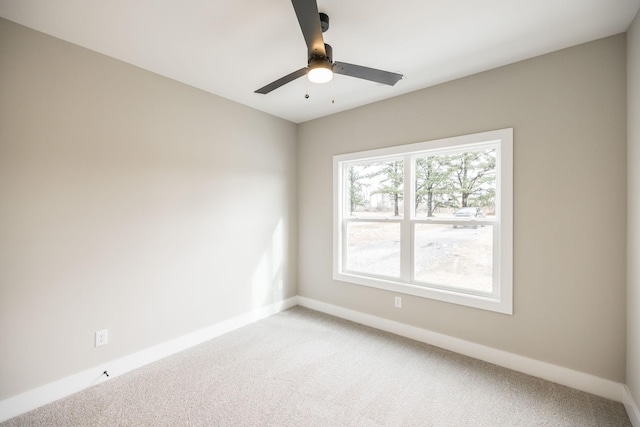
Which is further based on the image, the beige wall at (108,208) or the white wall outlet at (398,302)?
the white wall outlet at (398,302)

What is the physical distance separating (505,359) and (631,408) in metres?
0.75

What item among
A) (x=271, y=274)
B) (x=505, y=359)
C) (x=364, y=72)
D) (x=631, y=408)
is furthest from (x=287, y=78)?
Result: (x=631, y=408)

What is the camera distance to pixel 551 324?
2.30 metres

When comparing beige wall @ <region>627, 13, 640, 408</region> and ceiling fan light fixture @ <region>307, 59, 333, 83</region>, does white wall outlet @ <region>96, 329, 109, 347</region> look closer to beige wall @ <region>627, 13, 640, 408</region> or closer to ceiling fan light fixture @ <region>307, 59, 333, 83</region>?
ceiling fan light fixture @ <region>307, 59, 333, 83</region>

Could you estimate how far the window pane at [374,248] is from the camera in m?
3.33

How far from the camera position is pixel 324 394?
2.15 meters

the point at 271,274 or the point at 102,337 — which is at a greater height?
Result: the point at 271,274

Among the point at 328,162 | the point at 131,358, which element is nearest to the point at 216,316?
the point at 131,358

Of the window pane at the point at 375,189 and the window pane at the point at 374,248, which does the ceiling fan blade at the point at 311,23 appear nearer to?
the window pane at the point at 375,189

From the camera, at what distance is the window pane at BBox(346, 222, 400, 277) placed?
333cm

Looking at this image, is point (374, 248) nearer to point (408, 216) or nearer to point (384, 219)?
point (384, 219)

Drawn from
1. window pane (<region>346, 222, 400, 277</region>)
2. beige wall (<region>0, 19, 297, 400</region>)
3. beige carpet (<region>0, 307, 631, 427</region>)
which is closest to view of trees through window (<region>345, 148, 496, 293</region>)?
window pane (<region>346, 222, 400, 277</region>)

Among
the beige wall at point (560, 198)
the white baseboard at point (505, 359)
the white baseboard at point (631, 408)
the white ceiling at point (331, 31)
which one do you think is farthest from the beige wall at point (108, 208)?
the white baseboard at point (631, 408)

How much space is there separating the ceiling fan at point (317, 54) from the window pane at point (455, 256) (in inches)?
64.4
